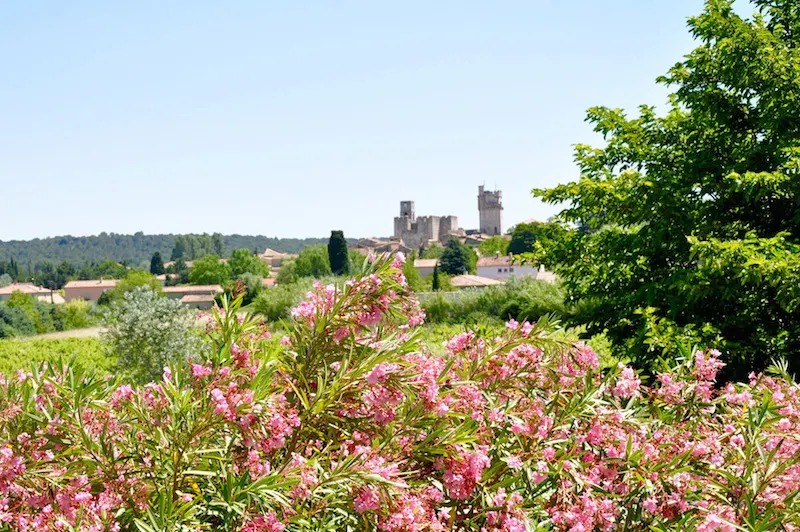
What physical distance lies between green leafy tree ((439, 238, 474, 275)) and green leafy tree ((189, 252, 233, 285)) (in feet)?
96.0

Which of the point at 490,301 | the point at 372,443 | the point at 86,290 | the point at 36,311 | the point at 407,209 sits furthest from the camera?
the point at 407,209

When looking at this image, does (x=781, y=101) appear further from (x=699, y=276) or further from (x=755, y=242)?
(x=699, y=276)

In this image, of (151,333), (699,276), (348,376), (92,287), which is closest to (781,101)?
(699,276)

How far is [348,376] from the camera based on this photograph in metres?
2.59

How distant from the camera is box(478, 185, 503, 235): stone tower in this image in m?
168

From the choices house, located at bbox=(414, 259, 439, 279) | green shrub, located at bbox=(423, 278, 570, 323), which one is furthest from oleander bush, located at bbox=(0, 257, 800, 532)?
house, located at bbox=(414, 259, 439, 279)

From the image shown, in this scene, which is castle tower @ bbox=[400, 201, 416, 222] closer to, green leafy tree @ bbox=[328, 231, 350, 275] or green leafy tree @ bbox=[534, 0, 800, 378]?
green leafy tree @ bbox=[328, 231, 350, 275]

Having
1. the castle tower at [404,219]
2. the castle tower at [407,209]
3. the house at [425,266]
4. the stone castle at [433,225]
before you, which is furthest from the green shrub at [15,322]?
the castle tower at [407,209]

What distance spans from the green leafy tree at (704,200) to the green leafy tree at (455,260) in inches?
3016

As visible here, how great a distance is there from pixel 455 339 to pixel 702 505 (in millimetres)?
1190

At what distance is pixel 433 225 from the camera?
149250 millimetres

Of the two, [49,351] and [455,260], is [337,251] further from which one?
[49,351]

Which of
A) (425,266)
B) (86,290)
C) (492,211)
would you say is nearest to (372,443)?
(425,266)

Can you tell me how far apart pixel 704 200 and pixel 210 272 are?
8993cm
